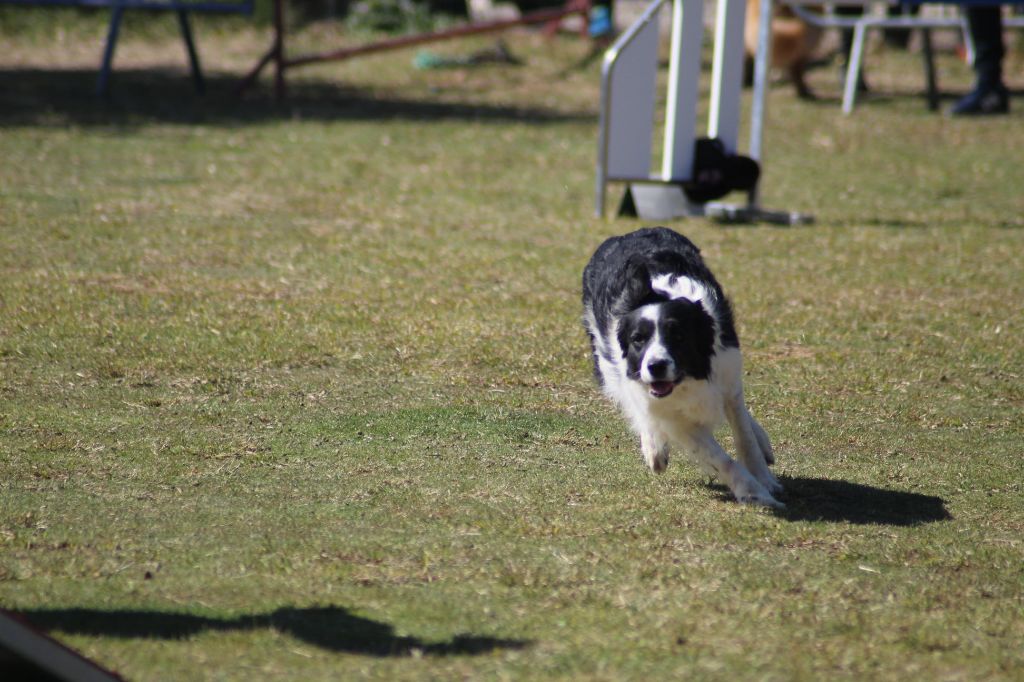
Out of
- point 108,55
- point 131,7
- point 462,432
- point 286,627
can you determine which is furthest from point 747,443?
point 131,7

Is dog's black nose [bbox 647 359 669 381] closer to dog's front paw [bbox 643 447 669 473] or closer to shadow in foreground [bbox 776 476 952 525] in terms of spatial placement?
dog's front paw [bbox 643 447 669 473]

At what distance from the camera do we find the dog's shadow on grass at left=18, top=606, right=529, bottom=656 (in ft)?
12.2

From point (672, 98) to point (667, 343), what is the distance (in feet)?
19.6

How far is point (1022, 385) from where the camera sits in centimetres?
672

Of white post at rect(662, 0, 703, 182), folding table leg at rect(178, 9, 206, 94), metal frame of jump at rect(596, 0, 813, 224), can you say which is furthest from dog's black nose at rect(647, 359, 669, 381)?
folding table leg at rect(178, 9, 206, 94)

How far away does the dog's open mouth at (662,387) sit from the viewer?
481cm

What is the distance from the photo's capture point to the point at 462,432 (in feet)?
19.2

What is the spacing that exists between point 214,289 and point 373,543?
3.98m

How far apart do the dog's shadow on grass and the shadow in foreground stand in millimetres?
1727

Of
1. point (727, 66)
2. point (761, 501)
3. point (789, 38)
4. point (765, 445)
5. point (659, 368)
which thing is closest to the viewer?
point (659, 368)

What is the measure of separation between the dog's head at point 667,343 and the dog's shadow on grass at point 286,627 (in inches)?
54.7

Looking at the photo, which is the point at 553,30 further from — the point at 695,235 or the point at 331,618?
the point at 331,618

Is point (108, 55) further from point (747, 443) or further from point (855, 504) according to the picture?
point (855, 504)

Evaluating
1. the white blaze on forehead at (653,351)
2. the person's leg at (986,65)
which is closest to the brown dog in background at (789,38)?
the person's leg at (986,65)
